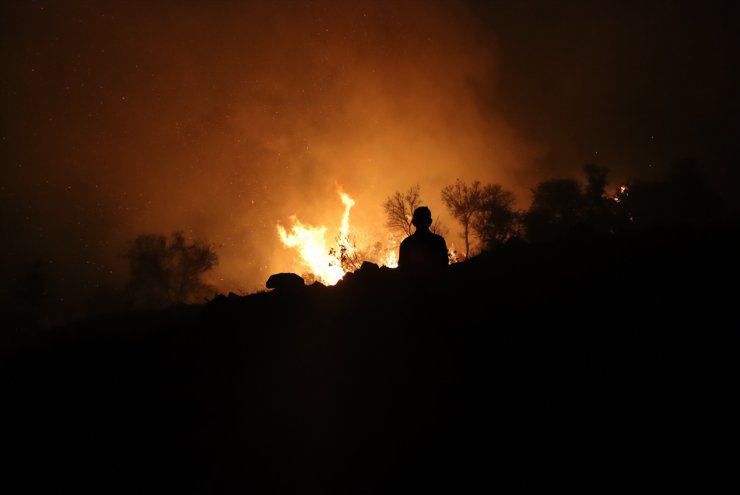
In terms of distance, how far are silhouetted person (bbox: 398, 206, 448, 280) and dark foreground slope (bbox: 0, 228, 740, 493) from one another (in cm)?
42

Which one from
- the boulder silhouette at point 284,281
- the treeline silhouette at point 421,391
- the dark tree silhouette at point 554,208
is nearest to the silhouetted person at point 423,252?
the treeline silhouette at point 421,391

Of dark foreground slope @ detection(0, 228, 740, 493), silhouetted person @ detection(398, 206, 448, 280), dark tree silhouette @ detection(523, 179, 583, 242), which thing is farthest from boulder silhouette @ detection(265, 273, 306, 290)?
dark tree silhouette @ detection(523, 179, 583, 242)

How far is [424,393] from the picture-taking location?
6938mm

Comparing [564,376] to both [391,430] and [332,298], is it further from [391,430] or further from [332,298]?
[332,298]

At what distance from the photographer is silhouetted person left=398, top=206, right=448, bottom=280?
33.3 feet

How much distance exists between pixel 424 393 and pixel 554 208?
3039 inches

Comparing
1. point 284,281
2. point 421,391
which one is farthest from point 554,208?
point 421,391

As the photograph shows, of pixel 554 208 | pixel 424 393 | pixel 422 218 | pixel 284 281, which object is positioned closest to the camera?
pixel 424 393

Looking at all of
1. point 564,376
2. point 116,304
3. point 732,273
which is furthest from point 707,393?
point 116,304

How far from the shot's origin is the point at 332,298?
1196 cm

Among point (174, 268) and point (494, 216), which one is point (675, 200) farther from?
point (174, 268)

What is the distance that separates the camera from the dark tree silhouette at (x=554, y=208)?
69500mm

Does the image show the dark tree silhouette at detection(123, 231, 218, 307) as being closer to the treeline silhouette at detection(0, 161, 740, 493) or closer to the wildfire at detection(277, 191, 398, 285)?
the wildfire at detection(277, 191, 398, 285)

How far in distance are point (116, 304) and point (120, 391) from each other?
94.0 m
